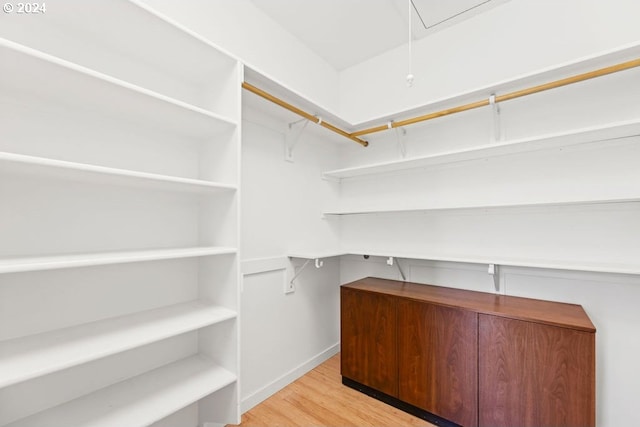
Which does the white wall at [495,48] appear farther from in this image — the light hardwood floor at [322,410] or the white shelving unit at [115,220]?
the light hardwood floor at [322,410]

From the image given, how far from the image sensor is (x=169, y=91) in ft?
4.83

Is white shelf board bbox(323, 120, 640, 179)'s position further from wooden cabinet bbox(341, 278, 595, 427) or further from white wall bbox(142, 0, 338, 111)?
wooden cabinet bbox(341, 278, 595, 427)

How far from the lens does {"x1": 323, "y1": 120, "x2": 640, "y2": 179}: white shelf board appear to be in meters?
1.37

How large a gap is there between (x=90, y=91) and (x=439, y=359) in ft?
7.19

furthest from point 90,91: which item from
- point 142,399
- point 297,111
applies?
point 142,399

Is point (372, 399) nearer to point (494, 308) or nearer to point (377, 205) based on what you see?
point (494, 308)

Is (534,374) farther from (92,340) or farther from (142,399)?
(92,340)

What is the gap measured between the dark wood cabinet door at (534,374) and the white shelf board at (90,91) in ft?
6.03

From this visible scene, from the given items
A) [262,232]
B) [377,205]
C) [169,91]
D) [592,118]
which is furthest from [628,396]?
[169,91]

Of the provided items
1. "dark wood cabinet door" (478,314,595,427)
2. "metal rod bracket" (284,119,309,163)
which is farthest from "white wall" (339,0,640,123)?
"dark wood cabinet door" (478,314,595,427)

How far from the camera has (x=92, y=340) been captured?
1040 mm

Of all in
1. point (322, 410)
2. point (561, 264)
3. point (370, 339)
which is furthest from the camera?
point (370, 339)

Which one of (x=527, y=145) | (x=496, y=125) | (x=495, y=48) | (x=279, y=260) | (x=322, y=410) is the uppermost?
(x=495, y=48)

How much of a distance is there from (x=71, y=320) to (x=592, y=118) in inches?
113
